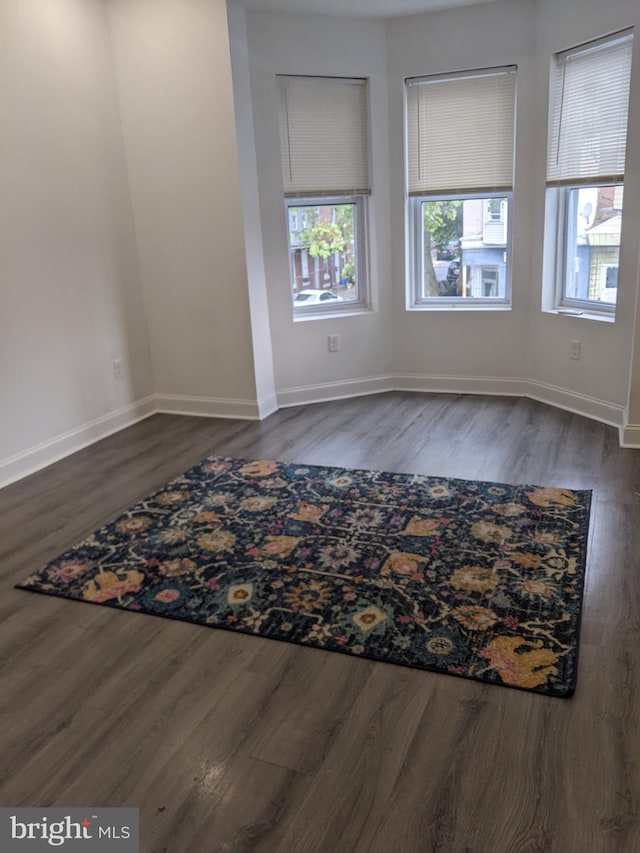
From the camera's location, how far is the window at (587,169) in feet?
13.8

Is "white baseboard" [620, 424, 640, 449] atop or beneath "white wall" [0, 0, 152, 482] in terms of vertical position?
beneath

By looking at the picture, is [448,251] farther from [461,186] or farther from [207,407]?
[207,407]

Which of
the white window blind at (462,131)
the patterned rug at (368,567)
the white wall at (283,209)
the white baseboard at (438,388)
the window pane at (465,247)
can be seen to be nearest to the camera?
the patterned rug at (368,567)

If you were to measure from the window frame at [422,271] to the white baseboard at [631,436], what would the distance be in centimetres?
146

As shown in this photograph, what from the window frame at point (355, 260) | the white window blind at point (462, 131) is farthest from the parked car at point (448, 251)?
the window frame at point (355, 260)

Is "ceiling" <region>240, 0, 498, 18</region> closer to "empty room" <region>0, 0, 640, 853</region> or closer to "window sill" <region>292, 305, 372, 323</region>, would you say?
"empty room" <region>0, 0, 640, 853</region>

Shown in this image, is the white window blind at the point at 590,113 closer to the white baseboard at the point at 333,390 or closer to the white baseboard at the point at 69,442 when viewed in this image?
the white baseboard at the point at 333,390

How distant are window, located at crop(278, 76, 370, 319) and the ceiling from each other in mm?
→ 413

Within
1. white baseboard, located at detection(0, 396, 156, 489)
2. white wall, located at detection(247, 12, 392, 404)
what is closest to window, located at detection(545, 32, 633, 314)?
white wall, located at detection(247, 12, 392, 404)

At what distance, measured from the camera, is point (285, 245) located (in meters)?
5.00

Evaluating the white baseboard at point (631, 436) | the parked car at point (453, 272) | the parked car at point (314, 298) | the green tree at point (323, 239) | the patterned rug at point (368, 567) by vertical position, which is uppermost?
the green tree at point (323, 239)

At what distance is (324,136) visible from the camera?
16.2 feet

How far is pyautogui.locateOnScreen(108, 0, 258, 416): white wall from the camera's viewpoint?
4395 mm

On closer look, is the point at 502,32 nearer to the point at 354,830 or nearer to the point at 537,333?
the point at 537,333
